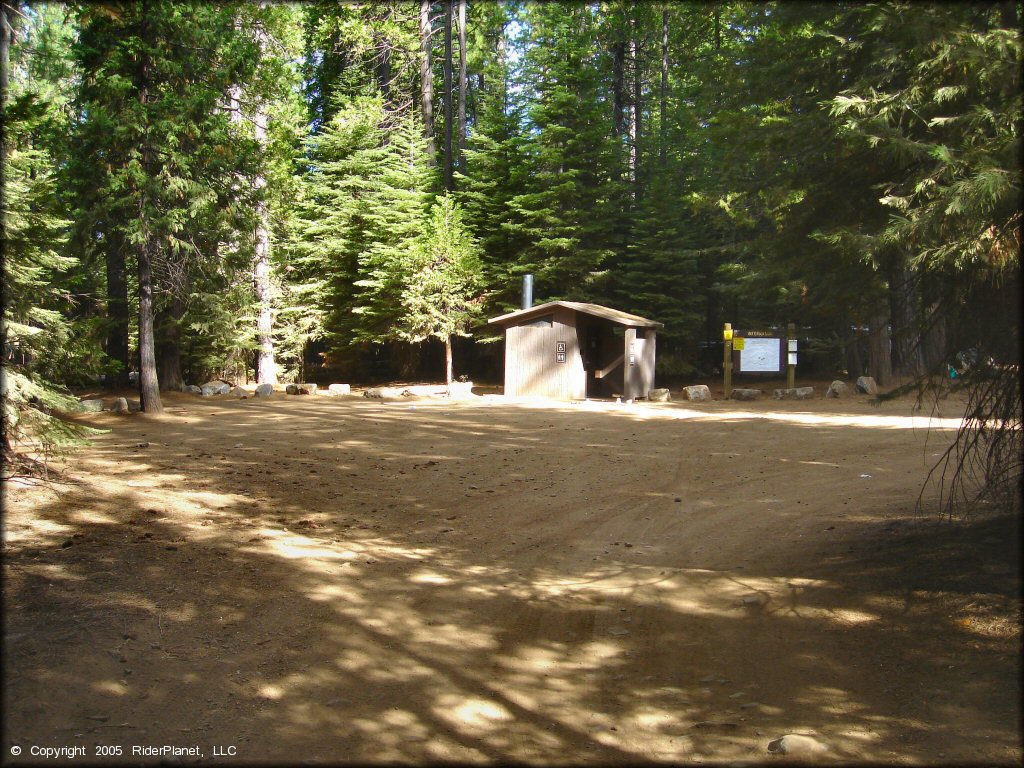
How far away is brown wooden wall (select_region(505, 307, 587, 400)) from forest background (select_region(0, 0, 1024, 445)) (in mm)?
4180

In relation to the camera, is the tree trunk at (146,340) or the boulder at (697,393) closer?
the tree trunk at (146,340)

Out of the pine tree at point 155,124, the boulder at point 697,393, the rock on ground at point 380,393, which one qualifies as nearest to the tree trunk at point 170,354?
the pine tree at point 155,124

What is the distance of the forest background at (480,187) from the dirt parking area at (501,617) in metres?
1.51

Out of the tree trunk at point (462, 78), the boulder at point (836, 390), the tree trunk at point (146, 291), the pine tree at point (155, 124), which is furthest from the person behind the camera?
the tree trunk at point (462, 78)

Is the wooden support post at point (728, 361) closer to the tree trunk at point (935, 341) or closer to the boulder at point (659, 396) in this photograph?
the boulder at point (659, 396)

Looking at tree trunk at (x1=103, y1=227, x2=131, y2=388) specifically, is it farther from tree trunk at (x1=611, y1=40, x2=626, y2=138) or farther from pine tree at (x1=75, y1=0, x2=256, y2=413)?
tree trunk at (x1=611, y1=40, x2=626, y2=138)

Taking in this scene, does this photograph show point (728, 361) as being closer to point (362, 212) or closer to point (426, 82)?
point (362, 212)

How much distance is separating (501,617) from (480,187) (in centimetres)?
2495

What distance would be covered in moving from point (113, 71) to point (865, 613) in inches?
619

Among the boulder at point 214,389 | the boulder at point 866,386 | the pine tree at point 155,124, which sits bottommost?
the boulder at point 214,389

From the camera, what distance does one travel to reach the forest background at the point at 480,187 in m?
6.09

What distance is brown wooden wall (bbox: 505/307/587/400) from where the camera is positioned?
21438 mm

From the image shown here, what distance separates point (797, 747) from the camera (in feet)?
11.7

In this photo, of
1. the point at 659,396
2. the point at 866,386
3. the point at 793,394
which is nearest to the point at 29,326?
the point at 659,396
